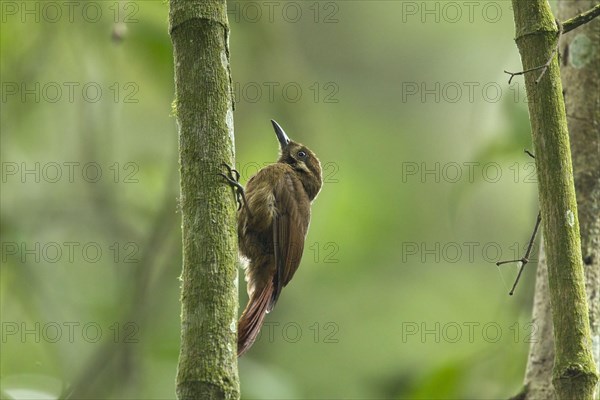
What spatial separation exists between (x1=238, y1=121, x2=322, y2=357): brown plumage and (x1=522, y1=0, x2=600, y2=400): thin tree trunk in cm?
107

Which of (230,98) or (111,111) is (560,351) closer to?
(230,98)

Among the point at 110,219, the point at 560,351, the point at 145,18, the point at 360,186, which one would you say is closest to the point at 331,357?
the point at 360,186

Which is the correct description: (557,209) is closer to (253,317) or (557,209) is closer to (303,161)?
(253,317)

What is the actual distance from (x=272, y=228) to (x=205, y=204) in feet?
6.32

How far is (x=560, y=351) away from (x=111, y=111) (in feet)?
13.4

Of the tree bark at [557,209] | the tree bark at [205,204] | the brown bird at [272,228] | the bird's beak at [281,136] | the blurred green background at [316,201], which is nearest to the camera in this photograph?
the tree bark at [205,204]

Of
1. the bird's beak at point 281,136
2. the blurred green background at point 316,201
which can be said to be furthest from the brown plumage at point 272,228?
the blurred green background at point 316,201

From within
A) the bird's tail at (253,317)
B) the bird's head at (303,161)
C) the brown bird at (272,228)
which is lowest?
the bird's tail at (253,317)

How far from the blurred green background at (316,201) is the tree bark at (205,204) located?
3.44 feet

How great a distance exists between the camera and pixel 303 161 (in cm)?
477

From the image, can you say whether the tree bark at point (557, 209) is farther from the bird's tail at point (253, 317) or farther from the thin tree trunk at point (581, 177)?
the bird's tail at point (253, 317)

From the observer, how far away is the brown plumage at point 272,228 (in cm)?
399

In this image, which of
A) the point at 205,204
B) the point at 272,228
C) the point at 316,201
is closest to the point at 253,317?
the point at 272,228

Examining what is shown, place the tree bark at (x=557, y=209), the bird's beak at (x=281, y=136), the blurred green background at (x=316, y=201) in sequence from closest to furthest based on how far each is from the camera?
the tree bark at (x=557, y=209) → the blurred green background at (x=316, y=201) → the bird's beak at (x=281, y=136)
